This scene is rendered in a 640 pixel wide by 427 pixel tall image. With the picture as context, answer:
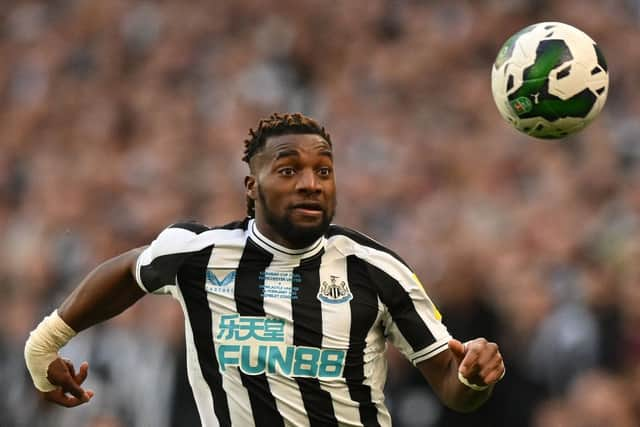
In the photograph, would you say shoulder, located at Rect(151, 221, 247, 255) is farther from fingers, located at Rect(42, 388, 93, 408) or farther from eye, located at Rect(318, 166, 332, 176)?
fingers, located at Rect(42, 388, 93, 408)

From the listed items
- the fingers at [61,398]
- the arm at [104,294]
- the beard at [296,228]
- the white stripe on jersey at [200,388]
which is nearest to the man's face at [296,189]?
the beard at [296,228]

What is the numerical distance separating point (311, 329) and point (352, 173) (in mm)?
4977

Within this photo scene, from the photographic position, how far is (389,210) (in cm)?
870

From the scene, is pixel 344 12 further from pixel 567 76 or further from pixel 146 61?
pixel 567 76

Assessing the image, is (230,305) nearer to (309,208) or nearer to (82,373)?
(309,208)

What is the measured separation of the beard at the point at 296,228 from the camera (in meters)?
4.43

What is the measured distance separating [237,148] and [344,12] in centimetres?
174

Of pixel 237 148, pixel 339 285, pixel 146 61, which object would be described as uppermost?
pixel 146 61

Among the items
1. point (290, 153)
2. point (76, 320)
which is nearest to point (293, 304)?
point (290, 153)

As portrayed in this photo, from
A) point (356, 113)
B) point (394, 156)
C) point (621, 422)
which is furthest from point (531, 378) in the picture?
point (356, 113)

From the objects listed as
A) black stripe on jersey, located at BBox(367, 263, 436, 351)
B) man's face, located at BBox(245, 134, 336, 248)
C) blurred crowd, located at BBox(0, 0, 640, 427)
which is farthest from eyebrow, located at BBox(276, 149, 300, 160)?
blurred crowd, located at BBox(0, 0, 640, 427)

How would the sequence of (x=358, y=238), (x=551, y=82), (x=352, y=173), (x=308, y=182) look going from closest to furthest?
1. (x=308, y=182)
2. (x=358, y=238)
3. (x=551, y=82)
4. (x=352, y=173)

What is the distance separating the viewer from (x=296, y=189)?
4.41 m

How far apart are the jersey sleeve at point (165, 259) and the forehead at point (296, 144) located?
0.45 meters
